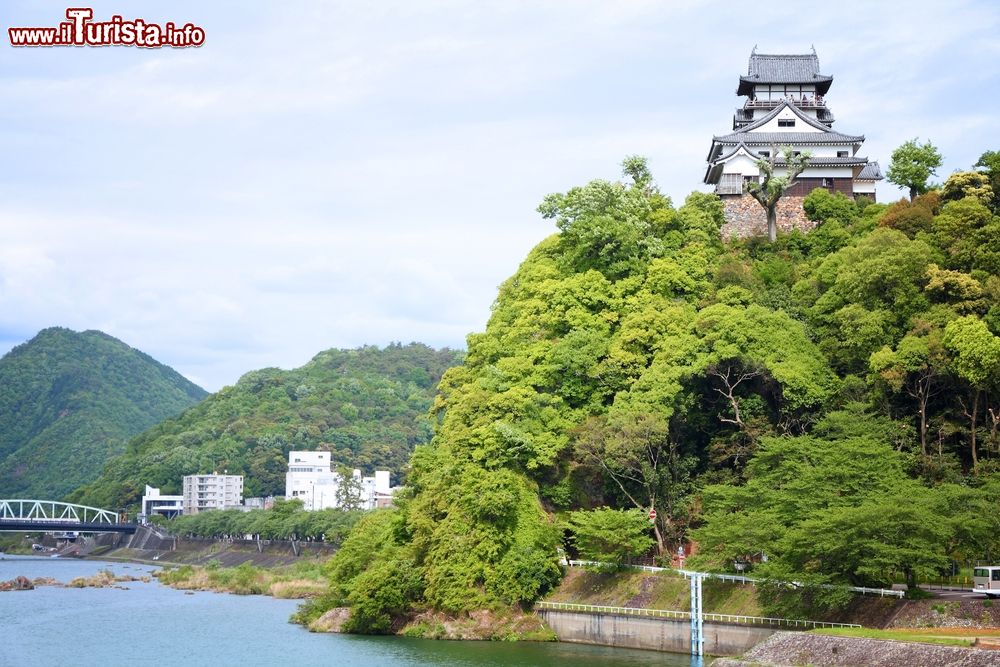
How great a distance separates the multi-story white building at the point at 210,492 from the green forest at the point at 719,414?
8569cm

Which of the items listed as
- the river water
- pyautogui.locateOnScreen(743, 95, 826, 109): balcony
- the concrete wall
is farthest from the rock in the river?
pyautogui.locateOnScreen(743, 95, 826, 109): balcony

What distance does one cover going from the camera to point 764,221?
62438 millimetres

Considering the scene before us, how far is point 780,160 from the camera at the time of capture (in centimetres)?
6438

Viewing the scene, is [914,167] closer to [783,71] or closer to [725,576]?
[783,71]

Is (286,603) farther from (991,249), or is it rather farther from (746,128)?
(991,249)

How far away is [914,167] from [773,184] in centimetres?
735

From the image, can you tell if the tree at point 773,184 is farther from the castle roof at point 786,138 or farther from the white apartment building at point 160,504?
the white apartment building at point 160,504

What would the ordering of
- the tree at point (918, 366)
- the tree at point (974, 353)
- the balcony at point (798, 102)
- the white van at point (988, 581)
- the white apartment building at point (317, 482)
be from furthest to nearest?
1. the white apartment building at point (317, 482)
2. the balcony at point (798, 102)
3. the tree at point (918, 366)
4. the tree at point (974, 353)
5. the white van at point (988, 581)

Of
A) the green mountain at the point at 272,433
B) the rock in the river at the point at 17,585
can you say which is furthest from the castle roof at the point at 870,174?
the green mountain at the point at 272,433

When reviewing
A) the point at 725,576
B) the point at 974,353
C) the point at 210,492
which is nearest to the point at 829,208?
the point at 974,353

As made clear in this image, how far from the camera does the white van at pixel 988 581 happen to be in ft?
113

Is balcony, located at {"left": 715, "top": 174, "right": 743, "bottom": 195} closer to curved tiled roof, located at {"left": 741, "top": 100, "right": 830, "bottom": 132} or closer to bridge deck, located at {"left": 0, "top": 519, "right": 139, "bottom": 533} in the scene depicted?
curved tiled roof, located at {"left": 741, "top": 100, "right": 830, "bottom": 132}

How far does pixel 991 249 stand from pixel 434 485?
2548 centimetres

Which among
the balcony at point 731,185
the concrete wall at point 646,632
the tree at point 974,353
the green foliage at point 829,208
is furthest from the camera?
the balcony at point 731,185
